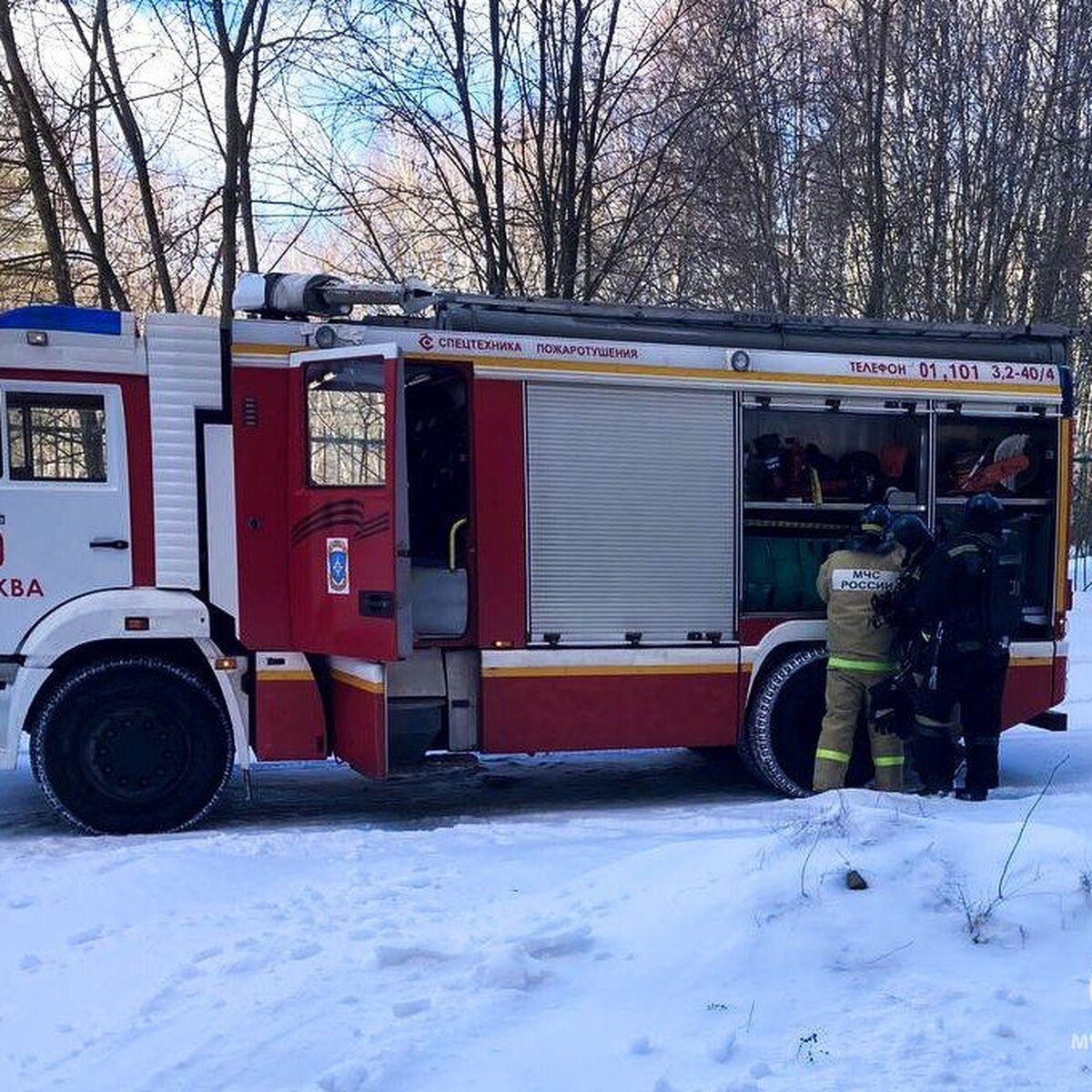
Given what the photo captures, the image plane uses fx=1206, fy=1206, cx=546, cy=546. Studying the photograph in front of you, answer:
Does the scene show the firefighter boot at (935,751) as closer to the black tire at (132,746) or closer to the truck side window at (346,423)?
the truck side window at (346,423)

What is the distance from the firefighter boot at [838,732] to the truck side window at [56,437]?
14.4ft

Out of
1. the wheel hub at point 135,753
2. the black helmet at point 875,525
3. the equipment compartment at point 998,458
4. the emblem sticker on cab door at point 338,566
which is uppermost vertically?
the equipment compartment at point 998,458

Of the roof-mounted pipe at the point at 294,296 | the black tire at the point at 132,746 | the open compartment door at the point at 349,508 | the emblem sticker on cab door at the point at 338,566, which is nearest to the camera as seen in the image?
the open compartment door at the point at 349,508

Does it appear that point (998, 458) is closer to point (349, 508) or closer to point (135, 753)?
point (349, 508)

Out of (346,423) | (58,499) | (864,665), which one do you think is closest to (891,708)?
(864,665)

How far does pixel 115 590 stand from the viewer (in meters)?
6.45

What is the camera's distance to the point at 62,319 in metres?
6.40

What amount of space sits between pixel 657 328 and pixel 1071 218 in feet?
41.5

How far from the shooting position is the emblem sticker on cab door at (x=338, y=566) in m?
6.50

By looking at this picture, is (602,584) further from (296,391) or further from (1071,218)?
(1071,218)

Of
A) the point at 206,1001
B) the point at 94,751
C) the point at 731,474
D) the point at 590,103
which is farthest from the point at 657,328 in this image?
the point at 590,103

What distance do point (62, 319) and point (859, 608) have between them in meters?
4.78

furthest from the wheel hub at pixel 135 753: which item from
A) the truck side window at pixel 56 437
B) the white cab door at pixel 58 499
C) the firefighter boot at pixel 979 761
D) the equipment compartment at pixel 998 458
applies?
the equipment compartment at pixel 998 458

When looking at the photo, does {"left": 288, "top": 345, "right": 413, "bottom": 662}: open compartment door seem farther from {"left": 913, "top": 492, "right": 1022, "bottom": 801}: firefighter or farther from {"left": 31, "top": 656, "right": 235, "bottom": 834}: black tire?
{"left": 913, "top": 492, "right": 1022, "bottom": 801}: firefighter
